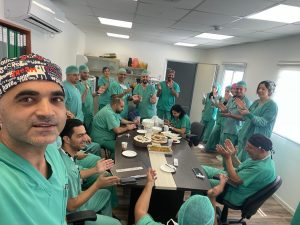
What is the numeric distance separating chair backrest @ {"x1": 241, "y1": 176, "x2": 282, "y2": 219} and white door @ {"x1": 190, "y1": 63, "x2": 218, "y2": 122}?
4510 millimetres

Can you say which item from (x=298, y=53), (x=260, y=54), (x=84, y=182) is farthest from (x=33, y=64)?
(x=260, y=54)

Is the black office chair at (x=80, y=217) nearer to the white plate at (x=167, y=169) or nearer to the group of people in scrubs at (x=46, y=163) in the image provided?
the group of people in scrubs at (x=46, y=163)

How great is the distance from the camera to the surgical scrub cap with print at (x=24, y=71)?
2.21 feet

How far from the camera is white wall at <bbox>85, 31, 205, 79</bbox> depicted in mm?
6469

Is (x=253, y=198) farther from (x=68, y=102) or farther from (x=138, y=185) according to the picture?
(x=68, y=102)

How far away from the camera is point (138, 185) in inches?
65.9

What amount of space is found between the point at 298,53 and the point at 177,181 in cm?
276

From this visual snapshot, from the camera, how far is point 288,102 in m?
3.40

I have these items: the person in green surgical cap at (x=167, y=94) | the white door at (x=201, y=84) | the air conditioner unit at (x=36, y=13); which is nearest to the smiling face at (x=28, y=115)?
the air conditioner unit at (x=36, y=13)

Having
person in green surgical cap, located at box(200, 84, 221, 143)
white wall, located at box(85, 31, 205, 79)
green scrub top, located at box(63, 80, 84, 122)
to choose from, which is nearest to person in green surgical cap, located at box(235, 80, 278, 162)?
person in green surgical cap, located at box(200, 84, 221, 143)

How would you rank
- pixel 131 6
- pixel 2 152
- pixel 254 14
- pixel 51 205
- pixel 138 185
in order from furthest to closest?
pixel 131 6
pixel 254 14
pixel 138 185
pixel 51 205
pixel 2 152

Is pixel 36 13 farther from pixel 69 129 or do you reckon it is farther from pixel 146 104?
pixel 146 104

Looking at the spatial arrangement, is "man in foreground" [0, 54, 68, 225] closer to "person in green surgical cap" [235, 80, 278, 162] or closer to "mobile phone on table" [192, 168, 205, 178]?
"mobile phone on table" [192, 168, 205, 178]

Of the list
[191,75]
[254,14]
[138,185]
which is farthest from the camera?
[191,75]
